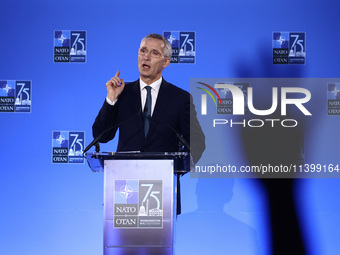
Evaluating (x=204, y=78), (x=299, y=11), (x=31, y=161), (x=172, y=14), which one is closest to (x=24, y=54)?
(x=31, y=161)

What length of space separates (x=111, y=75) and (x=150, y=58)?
1.12 meters

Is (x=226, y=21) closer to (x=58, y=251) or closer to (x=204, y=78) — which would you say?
(x=204, y=78)

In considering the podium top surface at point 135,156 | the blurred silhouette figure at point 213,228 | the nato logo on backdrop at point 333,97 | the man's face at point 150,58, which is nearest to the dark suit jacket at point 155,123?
the man's face at point 150,58

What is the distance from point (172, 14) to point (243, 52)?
28.1 inches

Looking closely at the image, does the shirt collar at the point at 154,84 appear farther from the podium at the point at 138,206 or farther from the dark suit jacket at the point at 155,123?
the podium at the point at 138,206

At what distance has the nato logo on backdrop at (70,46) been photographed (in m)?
4.00

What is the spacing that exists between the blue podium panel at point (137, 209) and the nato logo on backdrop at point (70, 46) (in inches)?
88.2

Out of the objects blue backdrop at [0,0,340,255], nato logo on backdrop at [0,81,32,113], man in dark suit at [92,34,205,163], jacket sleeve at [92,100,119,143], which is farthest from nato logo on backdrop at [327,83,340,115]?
nato logo on backdrop at [0,81,32,113]

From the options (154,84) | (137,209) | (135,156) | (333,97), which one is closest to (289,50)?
(333,97)

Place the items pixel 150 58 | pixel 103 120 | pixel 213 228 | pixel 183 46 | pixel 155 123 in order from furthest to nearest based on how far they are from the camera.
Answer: pixel 183 46 < pixel 213 228 < pixel 150 58 < pixel 155 123 < pixel 103 120

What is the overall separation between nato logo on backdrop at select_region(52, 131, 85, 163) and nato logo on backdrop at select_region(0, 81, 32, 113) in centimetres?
38

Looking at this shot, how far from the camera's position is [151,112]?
2.80 metres

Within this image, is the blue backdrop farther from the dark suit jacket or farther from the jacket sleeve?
the jacket sleeve

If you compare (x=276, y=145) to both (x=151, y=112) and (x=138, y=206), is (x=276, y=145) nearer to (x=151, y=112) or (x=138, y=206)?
(x=151, y=112)
